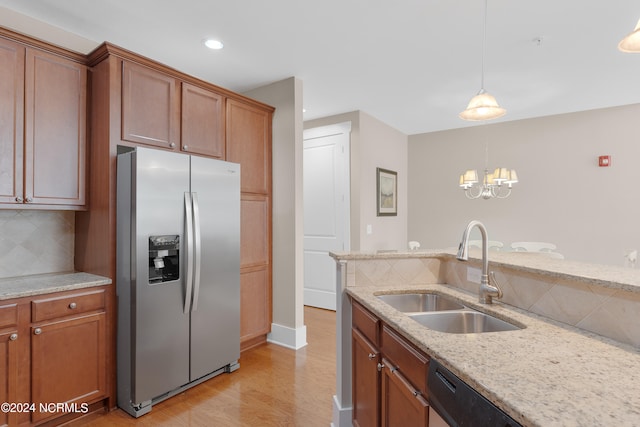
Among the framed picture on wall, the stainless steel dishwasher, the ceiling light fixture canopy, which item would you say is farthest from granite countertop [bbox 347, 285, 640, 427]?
the framed picture on wall

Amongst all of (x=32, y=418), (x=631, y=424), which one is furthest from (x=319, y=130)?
(x=631, y=424)

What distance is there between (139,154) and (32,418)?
64.3 inches

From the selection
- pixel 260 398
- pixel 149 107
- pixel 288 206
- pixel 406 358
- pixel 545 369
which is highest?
pixel 149 107

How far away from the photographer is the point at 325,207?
15.6 feet

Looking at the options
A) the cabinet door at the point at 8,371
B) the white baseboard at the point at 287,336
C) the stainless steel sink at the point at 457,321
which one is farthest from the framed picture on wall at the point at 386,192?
the cabinet door at the point at 8,371

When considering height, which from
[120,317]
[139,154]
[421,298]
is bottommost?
[120,317]

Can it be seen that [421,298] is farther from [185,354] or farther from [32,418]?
[32,418]

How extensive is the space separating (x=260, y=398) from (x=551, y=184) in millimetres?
4599

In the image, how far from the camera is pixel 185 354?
2.45 metres

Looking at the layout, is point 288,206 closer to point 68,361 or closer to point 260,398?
point 260,398

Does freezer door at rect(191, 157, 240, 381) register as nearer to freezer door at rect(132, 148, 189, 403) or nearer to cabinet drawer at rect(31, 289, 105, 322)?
freezer door at rect(132, 148, 189, 403)

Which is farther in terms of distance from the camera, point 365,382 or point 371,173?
point 371,173

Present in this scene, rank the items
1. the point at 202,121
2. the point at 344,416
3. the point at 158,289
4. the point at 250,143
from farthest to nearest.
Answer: the point at 250,143 < the point at 202,121 < the point at 158,289 < the point at 344,416

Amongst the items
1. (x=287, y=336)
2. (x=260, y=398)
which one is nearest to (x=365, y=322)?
(x=260, y=398)
